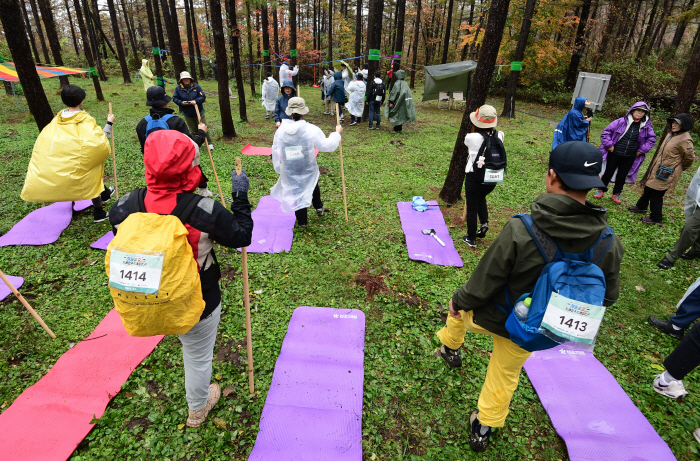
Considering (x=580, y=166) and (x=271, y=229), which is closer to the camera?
(x=580, y=166)

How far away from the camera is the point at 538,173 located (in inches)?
311

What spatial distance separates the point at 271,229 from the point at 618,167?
20.8ft

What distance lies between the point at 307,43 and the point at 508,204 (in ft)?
91.1

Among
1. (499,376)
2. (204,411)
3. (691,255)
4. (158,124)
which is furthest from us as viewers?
(691,255)

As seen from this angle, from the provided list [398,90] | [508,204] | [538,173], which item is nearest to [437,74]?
[398,90]

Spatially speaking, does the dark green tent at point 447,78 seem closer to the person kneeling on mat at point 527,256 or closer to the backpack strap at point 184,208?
the person kneeling on mat at point 527,256

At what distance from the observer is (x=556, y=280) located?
164cm

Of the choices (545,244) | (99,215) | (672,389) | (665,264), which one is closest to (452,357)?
(545,244)

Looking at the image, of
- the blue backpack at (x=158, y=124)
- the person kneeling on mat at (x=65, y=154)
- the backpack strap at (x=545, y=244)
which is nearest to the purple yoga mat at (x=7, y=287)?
the person kneeling on mat at (x=65, y=154)

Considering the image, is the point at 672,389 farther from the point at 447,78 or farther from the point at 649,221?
the point at 447,78

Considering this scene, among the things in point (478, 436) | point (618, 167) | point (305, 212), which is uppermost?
point (618, 167)

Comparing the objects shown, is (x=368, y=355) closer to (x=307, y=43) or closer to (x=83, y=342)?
(x=83, y=342)

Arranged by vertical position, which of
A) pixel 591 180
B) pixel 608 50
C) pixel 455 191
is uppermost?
pixel 608 50

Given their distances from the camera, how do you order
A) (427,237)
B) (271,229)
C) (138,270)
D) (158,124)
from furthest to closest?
(271,229), (427,237), (158,124), (138,270)
